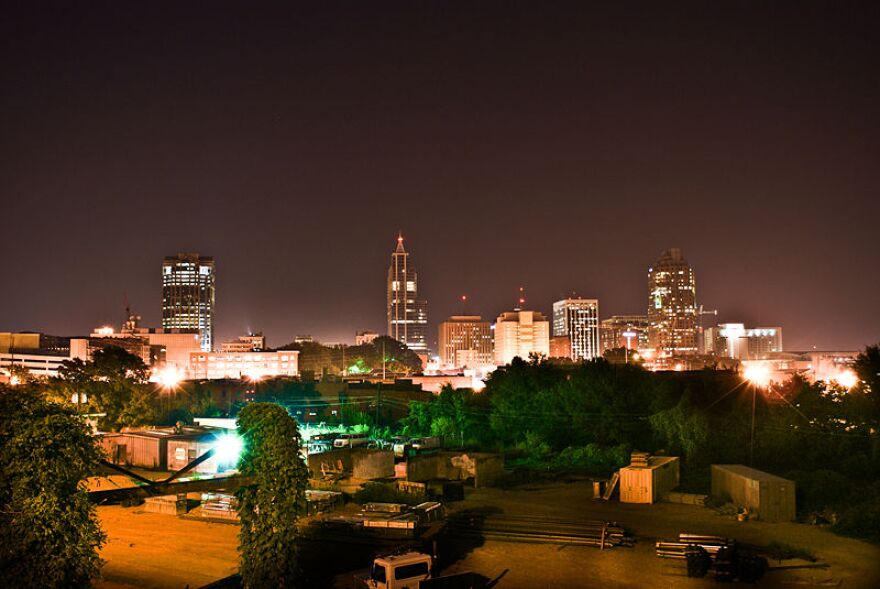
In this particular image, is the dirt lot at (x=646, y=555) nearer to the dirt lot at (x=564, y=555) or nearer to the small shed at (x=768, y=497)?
the dirt lot at (x=564, y=555)

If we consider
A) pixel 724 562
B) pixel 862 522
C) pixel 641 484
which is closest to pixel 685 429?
pixel 641 484

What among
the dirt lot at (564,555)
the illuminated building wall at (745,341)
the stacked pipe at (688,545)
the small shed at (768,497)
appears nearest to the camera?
the dirt lot at (564,555)

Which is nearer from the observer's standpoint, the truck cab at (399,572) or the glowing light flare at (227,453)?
the truck cab at (399,572)

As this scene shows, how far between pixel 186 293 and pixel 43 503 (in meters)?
185

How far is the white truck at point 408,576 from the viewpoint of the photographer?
12.4 metres

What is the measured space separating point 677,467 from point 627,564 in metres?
9.88

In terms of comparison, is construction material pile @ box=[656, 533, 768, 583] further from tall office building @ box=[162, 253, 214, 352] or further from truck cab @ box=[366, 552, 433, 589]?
tall office building @ box=[162, 253, 214, 352]

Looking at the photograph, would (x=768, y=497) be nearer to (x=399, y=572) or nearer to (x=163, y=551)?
(x=399, y=572)

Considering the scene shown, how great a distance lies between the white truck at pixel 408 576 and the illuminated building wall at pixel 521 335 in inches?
5522

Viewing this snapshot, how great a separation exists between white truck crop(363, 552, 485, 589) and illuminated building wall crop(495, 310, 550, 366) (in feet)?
460

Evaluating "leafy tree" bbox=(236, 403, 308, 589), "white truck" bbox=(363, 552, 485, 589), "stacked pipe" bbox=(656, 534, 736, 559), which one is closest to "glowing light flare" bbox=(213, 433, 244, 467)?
"white truck" bbox=(363, 552, 485, 589)

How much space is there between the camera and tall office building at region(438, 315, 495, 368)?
589 feet

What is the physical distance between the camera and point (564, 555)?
1540 centimetres

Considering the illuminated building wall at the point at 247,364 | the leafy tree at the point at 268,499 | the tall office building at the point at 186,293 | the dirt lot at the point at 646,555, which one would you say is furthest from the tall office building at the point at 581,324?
the leafy tree at the point at 268,499
